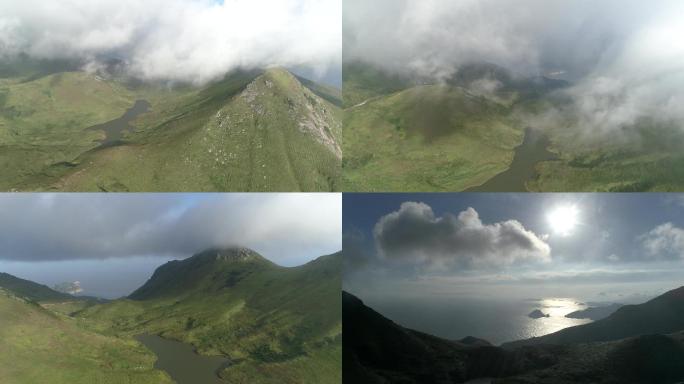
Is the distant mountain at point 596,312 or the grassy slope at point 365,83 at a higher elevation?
the grassy slope at point 365,83

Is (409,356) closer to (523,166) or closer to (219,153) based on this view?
(523,166)

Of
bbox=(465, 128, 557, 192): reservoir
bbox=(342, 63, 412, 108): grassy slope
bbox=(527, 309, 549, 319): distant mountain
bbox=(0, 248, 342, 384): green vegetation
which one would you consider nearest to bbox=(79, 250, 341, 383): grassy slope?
bbox=(0, 248, 342, 384): green vegetation

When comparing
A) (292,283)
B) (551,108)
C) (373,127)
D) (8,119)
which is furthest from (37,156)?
(551,108)

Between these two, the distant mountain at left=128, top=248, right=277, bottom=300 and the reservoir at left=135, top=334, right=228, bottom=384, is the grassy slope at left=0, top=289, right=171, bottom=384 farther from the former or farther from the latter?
the distant mountain at left=128, top=248, right=277, bottom=300

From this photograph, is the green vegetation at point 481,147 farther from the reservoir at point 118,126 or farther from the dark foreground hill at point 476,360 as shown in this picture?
the reservoir at point 118,126

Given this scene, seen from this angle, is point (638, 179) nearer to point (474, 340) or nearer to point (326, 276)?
point (326, 276)

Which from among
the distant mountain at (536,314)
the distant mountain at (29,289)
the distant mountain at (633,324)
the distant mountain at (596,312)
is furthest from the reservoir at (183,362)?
the distant mountain at (596,312)
